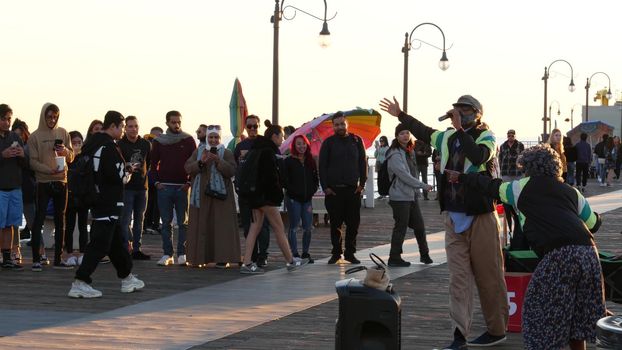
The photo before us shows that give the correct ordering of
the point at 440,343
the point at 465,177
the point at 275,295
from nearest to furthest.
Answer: the point at 465,177, the point at 440,343, the point at 275,295

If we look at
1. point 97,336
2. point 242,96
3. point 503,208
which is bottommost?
point 97,336

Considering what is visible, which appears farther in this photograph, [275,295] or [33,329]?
[275,295]

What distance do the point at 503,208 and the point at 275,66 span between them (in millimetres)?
11908

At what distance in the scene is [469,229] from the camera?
927cm

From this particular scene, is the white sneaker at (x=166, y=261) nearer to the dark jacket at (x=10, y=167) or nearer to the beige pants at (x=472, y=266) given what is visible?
the dark jacket at (x=10, y=167)

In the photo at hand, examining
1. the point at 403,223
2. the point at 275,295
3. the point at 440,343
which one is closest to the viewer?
the point at 440,343

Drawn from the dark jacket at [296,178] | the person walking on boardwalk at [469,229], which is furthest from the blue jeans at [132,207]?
the person walking on boardwalk at [469,229]

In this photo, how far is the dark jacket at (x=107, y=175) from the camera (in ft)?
40.3

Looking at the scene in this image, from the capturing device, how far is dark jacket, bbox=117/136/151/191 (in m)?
15.4

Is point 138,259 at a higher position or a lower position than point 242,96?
lower

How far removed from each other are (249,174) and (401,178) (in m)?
1.77

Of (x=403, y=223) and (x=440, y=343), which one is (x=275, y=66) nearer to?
(x=403, y=223)

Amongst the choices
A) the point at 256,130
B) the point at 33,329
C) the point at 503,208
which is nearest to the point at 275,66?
the point at 256,130

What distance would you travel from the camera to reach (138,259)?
626 inches
